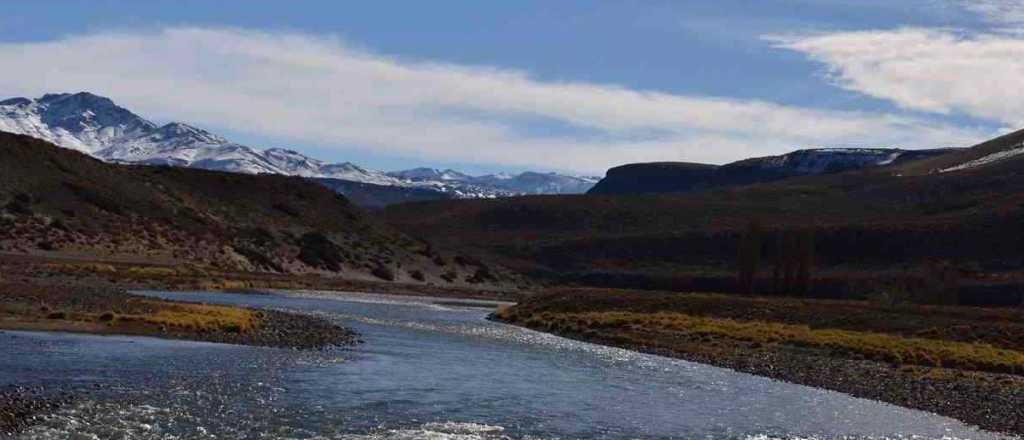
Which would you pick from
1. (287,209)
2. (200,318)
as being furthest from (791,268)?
(200,318)

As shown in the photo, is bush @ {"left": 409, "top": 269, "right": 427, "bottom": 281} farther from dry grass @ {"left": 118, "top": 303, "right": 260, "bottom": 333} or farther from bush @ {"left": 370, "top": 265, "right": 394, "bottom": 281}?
dry grass @ {"left": 118, "top": 303, "right": 260, "bottom": 333}

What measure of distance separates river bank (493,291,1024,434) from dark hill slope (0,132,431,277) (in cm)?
5346

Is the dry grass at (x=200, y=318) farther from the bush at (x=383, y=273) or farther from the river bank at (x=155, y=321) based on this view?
the bush at (x=383, y=273)

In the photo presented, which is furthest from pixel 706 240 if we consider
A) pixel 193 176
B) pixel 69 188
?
pixel 69 188

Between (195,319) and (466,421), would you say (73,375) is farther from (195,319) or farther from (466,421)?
(195,319)

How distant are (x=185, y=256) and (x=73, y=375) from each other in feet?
314

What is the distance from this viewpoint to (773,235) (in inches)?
7200

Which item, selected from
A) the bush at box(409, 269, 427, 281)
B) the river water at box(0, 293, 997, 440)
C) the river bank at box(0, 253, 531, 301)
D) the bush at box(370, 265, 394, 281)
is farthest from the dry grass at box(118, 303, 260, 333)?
the bush at box(409, 269, 427, 281)

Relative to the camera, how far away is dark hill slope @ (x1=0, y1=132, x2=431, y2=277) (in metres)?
123

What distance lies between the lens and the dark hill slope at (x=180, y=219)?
404 ft

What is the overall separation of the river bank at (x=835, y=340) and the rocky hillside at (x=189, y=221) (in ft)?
176

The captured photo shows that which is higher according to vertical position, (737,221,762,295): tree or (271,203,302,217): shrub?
(271,203,302,217): shrub

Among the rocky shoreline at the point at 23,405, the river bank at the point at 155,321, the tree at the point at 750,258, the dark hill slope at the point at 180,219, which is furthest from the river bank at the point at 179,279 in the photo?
the rocky shoreline at the point at 23,405

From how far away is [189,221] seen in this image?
145 meters
